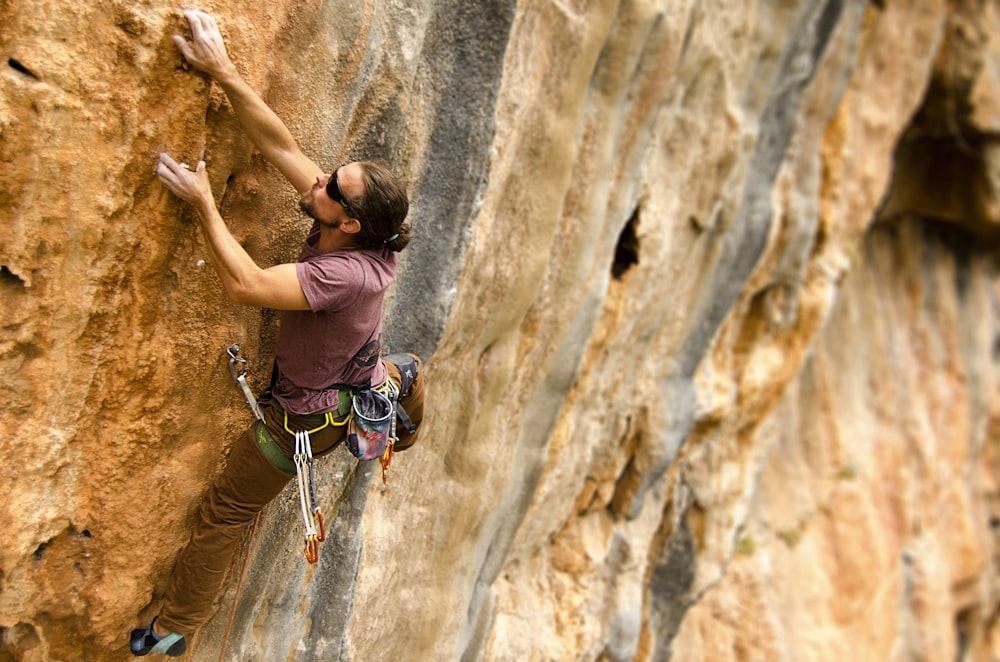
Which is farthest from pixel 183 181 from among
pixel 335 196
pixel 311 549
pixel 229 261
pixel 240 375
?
pixel 311 549

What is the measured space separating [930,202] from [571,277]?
7.97 meters

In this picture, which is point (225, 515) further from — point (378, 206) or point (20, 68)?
point (20, 68)

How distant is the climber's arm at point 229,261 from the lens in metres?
2.28

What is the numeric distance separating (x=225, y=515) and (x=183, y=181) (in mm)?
1052

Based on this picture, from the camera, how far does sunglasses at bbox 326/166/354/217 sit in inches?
Result: 95.3

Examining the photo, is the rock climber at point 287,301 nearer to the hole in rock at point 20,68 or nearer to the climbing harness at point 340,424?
the climbing harness at point 340,424

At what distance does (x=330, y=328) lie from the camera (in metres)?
2.53

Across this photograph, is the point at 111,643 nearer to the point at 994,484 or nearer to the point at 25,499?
the point at 25,499

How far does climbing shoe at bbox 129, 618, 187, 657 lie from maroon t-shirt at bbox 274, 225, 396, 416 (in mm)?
882

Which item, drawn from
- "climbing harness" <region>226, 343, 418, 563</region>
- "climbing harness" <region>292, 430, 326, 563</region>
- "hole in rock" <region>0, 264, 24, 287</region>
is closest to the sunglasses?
"climbing harness" <region>226, 343, 418, 563</region>

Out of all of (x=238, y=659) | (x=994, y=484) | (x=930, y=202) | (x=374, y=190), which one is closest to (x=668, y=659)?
(x=238, y=659)

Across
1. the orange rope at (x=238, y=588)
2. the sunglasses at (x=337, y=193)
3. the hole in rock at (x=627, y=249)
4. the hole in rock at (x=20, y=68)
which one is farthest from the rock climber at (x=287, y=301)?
the hole in rock at (x=627, y=249)

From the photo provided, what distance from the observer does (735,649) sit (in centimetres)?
724

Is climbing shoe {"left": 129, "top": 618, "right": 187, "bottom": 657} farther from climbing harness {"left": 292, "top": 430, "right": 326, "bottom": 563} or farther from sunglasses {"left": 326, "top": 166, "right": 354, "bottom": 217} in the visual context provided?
sunglasses {"left": 326, "top": 166, "right": 354, "bottom": 217}
